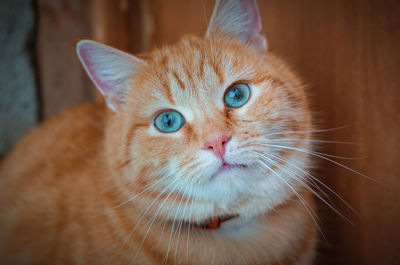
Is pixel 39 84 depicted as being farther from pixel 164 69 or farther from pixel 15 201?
pixel 164 69

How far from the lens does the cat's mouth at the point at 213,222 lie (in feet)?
4.39

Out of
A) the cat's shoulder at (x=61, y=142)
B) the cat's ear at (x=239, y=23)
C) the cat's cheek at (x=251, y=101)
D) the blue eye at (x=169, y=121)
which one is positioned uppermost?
the cat's ear at (x=239, y=23)

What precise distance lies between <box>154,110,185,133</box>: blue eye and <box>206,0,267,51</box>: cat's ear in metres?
0.45

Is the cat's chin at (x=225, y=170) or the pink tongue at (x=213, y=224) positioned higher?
the cat's chin at (x=225, y=170)

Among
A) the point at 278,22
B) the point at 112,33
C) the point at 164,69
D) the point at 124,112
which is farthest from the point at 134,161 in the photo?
the point at 112,33

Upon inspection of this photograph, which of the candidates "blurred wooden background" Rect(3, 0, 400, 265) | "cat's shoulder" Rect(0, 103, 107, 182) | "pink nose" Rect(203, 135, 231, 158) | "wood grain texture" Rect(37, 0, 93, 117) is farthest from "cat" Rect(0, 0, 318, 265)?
"wood grain texture" Rect(37, 0, 93, 117)

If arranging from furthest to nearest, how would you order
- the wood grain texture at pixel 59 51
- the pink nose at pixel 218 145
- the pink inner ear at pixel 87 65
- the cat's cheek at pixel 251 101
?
the wood grain texture at pixel 59 51
the pink inner ear at pixel 87 65
the cat's cheek at pixel 251 101
the pink nose at pixel 218 145

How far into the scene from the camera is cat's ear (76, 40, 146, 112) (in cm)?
141

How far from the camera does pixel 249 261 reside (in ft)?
4.43

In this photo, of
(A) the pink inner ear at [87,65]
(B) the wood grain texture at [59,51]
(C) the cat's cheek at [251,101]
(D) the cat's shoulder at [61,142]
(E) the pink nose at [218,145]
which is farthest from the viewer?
(B) the wood grain texture at [59,51]

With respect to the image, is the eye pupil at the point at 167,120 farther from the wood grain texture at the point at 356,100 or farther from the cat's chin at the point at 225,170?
the wood grain texture at the point at 356,100

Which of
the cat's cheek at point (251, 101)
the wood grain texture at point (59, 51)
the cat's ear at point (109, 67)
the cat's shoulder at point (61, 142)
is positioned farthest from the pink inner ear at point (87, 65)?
the wood grain texture at point (59, 51)

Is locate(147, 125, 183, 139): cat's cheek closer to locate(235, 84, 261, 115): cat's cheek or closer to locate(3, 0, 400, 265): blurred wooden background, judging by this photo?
locate(235, 84, 261, 115): cat's cheek

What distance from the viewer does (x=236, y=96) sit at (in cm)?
133
